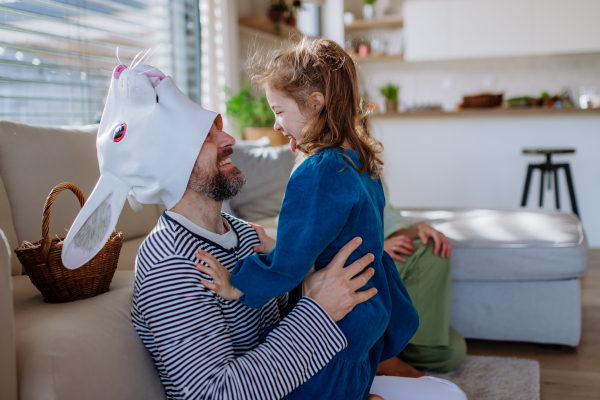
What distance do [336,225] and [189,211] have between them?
31 cm

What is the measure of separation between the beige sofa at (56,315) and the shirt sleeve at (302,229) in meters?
0.27

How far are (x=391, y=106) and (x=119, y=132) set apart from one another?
3944 millimetres

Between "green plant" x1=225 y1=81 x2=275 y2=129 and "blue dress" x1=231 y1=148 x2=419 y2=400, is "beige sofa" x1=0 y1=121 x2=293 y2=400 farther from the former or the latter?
"green plant" x1=225 y1=81 x2=275 y2=129

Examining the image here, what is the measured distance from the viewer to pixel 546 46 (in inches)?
191

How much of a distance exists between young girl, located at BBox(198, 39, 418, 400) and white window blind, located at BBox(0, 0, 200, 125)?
130 centimetres

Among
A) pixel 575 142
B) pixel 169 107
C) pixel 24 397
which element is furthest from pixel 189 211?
pixel 575 142

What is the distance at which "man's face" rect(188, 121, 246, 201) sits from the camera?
1.03 meters

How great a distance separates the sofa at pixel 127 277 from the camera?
2.83 ft

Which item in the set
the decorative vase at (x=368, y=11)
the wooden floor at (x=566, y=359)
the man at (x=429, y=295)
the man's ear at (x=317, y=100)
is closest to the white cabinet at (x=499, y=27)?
the decorative vase at (x=368, y=11)

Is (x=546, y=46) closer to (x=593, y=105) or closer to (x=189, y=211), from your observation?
(x=593, y=105)

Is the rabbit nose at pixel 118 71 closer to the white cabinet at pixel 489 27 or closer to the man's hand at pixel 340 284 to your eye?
the man's hand at pixel 340 284

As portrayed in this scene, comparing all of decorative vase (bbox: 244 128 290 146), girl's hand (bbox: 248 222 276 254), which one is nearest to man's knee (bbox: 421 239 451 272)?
girl's hand (bbox: 248 222 276 254)

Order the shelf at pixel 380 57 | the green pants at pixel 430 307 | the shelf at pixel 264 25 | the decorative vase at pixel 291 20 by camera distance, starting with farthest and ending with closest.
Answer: the shelf at pixel 380 57 < the decorative vase at pixel 291 20 < the shelf at pixel 264 25 < the green pants at pixel 430 307

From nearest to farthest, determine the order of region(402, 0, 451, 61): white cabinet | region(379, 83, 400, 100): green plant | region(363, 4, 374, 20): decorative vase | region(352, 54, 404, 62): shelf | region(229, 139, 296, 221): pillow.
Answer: region(229, 139, 296, 221): pillow, region(379, 83, 400, 100): green plant, region(402, 0, 451, 61): white cabinet, region(352, 54, 404, 62): shelf, region(363, 4, 374, 20): decorative vase
